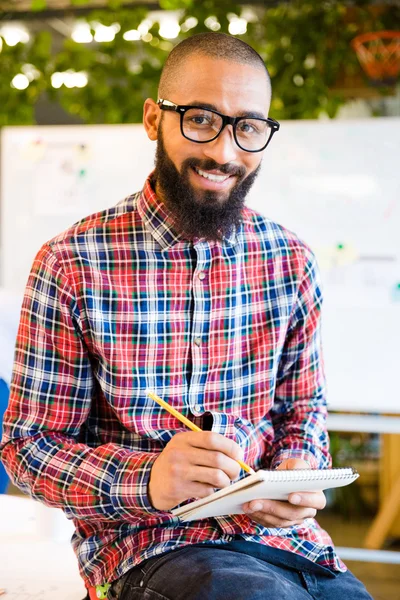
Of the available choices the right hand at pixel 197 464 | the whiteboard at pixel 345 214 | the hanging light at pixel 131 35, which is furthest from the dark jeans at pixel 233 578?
the hanging light at pixel 131 35

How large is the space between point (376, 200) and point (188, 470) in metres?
2.25

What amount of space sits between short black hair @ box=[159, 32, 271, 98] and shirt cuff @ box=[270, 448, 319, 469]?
2.08ft

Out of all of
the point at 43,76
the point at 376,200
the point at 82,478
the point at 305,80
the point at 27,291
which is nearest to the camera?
the point at 82,478

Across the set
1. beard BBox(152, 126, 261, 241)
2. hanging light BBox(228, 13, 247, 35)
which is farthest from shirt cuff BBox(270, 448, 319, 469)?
hanging light BBox(228, 13, 247, 35)

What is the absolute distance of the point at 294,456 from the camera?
1332 mm

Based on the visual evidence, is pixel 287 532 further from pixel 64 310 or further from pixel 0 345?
pixel 0 345

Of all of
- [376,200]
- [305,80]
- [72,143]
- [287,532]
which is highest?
[305,80]

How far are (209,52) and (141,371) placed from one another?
545 mm

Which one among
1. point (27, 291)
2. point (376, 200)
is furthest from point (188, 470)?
point (376, 200)

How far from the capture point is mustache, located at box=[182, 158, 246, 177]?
4.28 ft

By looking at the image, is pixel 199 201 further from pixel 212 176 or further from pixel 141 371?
pixel 141 371

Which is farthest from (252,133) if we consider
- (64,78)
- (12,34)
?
(12,34)

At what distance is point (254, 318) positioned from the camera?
1401 millimetres

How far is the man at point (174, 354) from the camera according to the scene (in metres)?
1.21
